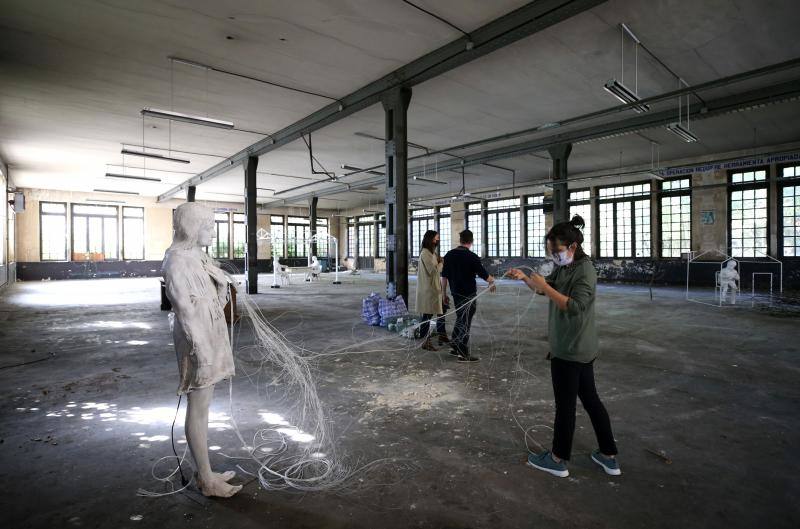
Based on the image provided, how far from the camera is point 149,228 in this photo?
21875 millimetres

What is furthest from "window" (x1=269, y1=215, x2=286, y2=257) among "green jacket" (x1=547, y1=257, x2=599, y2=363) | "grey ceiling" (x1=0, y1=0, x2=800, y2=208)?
"green jacket" (x1=547, y1=257, x2=599, y2=363)

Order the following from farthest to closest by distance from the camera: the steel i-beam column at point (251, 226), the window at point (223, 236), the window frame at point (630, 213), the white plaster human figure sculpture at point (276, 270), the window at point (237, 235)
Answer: the window at point (237, 235) < the window at point (223, 236) < the white plaster human figure sculpture at point (276, 270) < the window frame at point (630, 213) < the steel i-beam column at point (251, 226)

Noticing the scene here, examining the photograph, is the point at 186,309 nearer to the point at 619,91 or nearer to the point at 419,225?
the point at 619,91

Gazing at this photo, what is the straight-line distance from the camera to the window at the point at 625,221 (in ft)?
49.1

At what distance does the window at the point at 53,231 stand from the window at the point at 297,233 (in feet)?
36.5

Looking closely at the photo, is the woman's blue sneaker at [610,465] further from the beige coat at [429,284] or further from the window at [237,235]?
the window at [237,235]

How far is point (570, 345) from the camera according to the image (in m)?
2.30

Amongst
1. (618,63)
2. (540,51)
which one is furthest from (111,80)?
(618,63)

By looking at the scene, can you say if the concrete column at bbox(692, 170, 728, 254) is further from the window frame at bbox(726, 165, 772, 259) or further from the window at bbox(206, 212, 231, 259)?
the window at bbox(206, 212, 231, 259)

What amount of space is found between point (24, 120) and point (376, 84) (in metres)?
8.32

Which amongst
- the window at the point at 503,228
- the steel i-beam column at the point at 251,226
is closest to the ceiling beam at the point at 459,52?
the steel i-beam column at the point at 251,226

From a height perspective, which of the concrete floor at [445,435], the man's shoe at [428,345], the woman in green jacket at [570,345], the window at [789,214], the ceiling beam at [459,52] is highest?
the ceiling beam at [459,52]

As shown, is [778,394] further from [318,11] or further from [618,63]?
[318,11]

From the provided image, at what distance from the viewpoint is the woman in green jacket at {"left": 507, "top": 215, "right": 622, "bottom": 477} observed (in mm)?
2293
